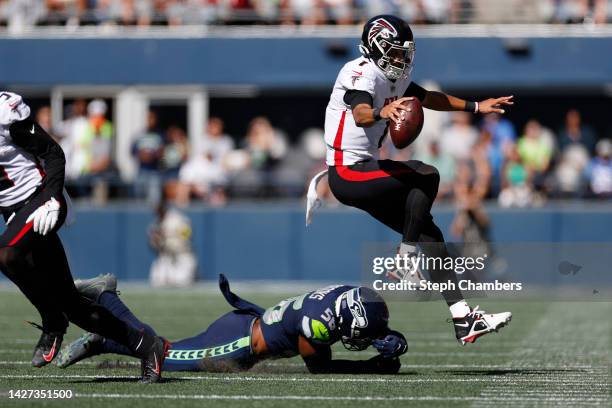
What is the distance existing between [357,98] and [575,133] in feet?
36.7

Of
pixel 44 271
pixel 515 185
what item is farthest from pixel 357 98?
pixel 515 185

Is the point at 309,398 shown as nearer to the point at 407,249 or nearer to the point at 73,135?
the point at 407,249

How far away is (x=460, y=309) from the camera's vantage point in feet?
23.9

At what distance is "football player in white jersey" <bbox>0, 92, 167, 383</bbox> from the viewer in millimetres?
6449

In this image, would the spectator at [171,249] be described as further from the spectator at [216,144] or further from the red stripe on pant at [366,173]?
the red stripe on pant at [366,173]

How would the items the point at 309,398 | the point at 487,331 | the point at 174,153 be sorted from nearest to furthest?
the point at 309,398, the point at 487,331, the point at 174,153

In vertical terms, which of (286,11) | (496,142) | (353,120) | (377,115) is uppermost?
(377,115)

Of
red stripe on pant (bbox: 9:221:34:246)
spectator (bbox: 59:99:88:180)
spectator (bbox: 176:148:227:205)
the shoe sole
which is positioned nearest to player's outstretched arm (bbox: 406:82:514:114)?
the shoe sole

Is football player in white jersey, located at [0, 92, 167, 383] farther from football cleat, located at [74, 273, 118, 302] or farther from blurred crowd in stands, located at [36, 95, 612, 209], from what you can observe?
blurred crowd in stands, located at [36, 95, 612, 209]

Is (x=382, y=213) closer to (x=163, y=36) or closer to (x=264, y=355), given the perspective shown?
(x=264, y=355)

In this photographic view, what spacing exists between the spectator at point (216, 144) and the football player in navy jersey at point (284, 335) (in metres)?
10.3

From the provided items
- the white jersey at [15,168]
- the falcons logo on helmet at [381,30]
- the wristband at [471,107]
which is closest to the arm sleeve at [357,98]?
the falcons logo on helmet at [381,30]

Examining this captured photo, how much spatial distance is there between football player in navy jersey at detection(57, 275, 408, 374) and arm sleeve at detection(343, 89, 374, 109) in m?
1.04

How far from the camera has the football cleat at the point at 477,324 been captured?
23.4 feet
